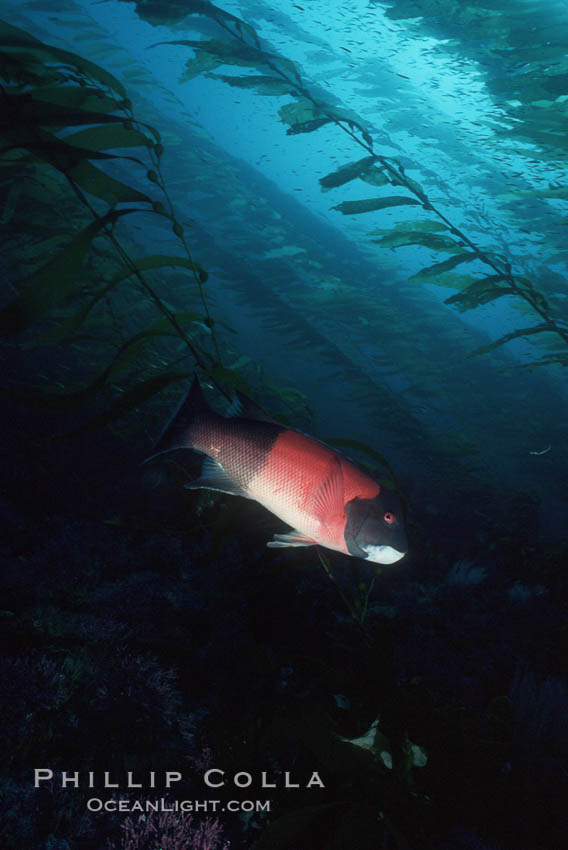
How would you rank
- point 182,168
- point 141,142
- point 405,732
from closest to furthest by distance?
point 141,142
point 405,732
point 182,168

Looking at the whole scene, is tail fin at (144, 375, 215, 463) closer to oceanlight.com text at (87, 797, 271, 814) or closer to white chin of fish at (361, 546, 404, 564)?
white chin of fish at (361, 546, 404, 564)

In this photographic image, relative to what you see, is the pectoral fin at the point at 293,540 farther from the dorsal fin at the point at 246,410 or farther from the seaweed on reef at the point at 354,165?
the seaweed on reef at the point at 354,165

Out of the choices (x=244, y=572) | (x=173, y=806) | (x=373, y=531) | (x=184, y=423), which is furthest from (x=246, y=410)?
(x=173, y=806)

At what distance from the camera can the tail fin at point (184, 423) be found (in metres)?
1.29

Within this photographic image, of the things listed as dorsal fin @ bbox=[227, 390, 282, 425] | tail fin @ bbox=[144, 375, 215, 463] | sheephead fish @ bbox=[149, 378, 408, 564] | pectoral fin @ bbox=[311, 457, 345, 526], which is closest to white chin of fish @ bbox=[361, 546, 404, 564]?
sheephead fish @ bbox=[149, 378, 408, 564]

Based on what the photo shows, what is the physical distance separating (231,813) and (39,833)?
3.15ft

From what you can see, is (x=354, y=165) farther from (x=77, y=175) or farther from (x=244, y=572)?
(x=244, y=572)

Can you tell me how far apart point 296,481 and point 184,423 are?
0.45 m

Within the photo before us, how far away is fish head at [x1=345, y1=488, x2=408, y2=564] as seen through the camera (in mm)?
1215

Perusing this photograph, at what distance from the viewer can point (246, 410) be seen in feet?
4.49

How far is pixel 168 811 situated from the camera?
6.47 feet


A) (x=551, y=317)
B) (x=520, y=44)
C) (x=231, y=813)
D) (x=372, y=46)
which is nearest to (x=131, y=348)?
(x=231, y=813)

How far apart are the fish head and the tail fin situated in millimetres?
605

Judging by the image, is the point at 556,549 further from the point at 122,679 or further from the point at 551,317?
the point at 122,679
